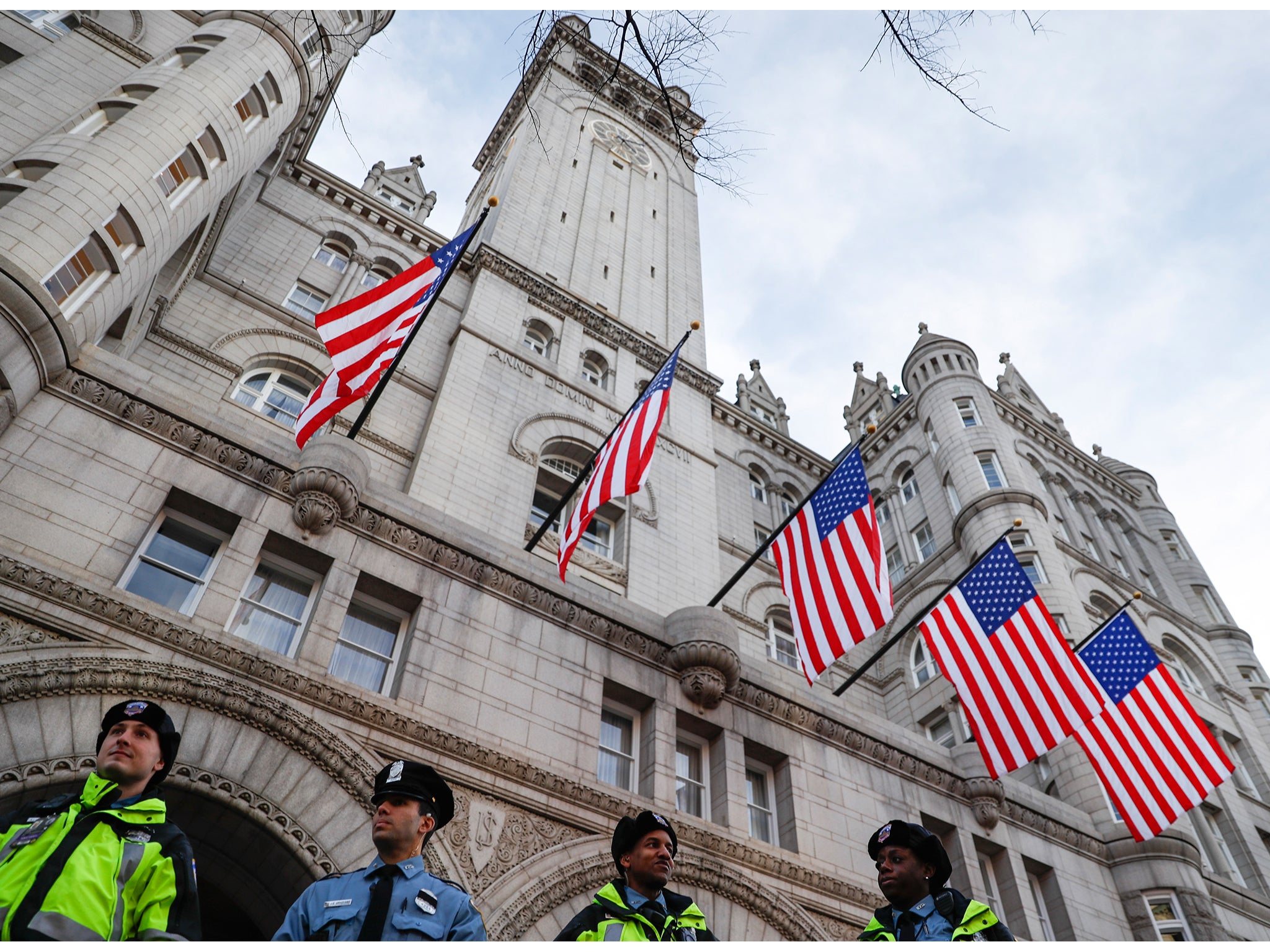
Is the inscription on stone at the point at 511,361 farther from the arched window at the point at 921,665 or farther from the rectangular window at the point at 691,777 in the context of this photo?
the arched window at the point at 921,665

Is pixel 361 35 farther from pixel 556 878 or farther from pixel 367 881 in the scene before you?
pixel 367 881

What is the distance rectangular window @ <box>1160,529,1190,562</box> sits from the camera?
39094 millimetres

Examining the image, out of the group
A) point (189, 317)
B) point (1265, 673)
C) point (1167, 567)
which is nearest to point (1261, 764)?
point (1265, 673)

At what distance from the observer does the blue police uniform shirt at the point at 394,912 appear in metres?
5.20

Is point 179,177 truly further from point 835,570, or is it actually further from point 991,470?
point 991,470

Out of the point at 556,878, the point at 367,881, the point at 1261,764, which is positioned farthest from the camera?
the point at 1261,764

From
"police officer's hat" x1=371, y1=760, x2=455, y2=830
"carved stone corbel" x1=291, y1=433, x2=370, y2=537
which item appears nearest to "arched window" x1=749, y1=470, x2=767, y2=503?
"carved stone corbel" x1=291, y1=433, x2=370, y2=537

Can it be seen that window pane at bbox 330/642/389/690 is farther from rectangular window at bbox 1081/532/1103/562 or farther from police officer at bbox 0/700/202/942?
rectangular window at bbox 1081/532/1103/562

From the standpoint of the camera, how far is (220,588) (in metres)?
11.8

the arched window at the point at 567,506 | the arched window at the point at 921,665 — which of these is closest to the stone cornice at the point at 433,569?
the arched window at the point at 567,506

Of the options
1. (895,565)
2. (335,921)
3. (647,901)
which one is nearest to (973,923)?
(647,901)

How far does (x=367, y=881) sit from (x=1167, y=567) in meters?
40.8

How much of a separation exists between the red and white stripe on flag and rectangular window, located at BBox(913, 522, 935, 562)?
16.5m

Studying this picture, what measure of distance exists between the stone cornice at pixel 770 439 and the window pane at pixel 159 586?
2482 cm
